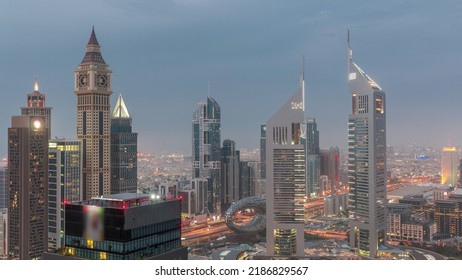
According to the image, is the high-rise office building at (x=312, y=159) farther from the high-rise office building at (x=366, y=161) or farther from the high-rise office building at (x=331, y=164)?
the high-rise office building at (x=366, y=161)

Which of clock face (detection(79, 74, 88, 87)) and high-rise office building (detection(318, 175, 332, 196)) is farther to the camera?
high-rise office building (detection(318, 175, 332, 196))

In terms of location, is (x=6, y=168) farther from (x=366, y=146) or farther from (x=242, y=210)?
(x=366, y=146)

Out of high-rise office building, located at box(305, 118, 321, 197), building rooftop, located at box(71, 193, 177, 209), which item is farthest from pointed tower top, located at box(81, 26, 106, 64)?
building rooftop, located at box(71, 193, 177, 209)

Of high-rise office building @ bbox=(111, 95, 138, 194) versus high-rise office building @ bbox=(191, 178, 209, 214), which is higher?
high-rise office building @ bbox=(111, 95, 138, 194)

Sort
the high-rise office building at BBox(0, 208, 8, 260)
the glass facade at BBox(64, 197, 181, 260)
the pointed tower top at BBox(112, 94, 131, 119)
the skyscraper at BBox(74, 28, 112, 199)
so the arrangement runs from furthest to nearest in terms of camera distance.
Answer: the pointed tower top at BBox(112, 94, 131, 119)
the skyscraper at BBox(74, 28, 112, 199)
the high-rise office building at BBox(0, 208, 8, 260)
the glass facade at BBox(64, 197, 181, 260)

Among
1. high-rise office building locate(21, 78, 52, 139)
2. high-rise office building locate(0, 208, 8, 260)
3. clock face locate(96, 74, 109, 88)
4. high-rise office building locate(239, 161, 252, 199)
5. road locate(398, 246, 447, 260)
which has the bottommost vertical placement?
road locate(398, 246, 447, 260)

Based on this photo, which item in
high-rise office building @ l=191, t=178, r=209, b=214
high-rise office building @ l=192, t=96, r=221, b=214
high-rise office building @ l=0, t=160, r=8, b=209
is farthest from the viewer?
high-rise office building @ l=192, t=96, r=221, b=214

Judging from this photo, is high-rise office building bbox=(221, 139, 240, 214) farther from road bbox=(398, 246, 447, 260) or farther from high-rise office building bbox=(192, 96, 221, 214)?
road bbox=(398, 246, 447, 260)
